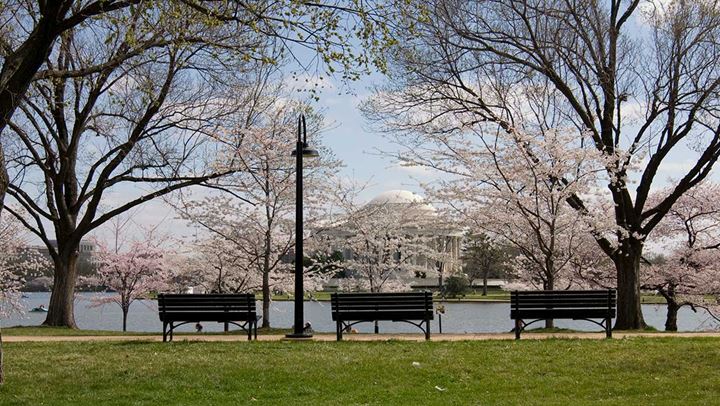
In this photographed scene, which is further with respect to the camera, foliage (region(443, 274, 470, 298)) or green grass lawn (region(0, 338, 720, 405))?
foliage (region(443, 274, 470, 298))

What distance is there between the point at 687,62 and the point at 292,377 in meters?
13.2

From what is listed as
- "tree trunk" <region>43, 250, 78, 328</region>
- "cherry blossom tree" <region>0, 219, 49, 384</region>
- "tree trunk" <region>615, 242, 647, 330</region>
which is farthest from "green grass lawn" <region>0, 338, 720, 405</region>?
"cherry blossom tree" <region>0, 219, 49, 384</region>

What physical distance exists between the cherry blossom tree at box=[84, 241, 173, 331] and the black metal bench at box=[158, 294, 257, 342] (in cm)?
2146

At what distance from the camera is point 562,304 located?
11859 millimetres

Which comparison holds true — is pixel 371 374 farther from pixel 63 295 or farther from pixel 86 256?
pixel 86 256

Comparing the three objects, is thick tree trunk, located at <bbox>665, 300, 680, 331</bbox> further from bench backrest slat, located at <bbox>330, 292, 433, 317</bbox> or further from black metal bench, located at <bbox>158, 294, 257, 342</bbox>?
black metal bench, located at <bbox>158, 294, 257, 342</bbox>

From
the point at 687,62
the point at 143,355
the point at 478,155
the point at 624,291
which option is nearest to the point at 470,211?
the point at 478,155

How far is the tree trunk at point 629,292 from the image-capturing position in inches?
688

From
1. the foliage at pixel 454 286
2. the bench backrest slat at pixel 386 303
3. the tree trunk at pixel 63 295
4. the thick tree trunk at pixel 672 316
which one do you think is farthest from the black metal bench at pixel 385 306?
the foliage at pixel 454 286

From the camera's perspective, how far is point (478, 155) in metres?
18.5

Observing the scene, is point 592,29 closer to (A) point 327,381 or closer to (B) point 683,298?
(B) point 683,298

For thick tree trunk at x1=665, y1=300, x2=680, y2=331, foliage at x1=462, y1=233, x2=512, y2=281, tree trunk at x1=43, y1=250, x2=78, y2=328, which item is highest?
foliage at x1=462, y1=233, x2=512, y2=281

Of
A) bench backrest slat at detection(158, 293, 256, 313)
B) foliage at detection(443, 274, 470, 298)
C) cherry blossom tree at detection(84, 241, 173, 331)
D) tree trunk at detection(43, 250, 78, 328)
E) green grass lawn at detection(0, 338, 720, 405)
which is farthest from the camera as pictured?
foliage at detection(443, 274, 470, 298)

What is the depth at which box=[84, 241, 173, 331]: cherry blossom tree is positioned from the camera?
32969 mm
